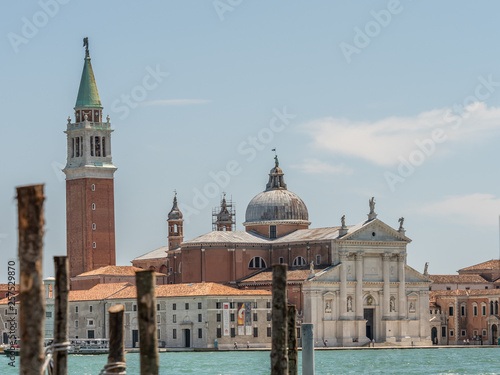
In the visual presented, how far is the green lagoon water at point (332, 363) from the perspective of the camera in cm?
5041

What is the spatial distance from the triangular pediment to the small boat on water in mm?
16319

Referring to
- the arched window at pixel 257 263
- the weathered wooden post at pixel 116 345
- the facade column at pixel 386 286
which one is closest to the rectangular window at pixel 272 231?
the arched window at pixel 257 263

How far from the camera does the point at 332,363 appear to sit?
189 ft

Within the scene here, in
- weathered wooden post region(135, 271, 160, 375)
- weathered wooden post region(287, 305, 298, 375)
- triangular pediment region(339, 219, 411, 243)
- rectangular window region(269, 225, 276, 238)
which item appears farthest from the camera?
rectangular window region(269, 225, 276, 238)

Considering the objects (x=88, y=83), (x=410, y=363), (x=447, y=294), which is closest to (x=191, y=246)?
(x=88, y=83)

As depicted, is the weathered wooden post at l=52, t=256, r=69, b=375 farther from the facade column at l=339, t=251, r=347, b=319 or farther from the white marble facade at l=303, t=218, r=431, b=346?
the facade column at l=339, t=251, r=347, b=319

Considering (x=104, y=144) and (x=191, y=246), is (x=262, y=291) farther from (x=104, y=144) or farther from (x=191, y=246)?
(x=104, y=144)

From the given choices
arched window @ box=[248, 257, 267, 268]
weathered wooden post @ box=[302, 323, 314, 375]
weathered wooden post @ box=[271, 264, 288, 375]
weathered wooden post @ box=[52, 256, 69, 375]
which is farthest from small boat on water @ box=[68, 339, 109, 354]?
weathered wooden post @ box=[52, 256, 69, 375]

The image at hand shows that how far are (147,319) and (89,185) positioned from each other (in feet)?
231

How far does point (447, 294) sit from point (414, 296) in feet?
30.3

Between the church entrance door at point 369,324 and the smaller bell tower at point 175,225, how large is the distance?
2017cm

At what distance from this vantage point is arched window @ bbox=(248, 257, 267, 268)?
84.2 meters

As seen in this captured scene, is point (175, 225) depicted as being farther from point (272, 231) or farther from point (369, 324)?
point (369, 324)

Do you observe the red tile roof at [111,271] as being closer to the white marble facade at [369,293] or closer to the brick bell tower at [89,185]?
the brick bell tower at [89,185]
